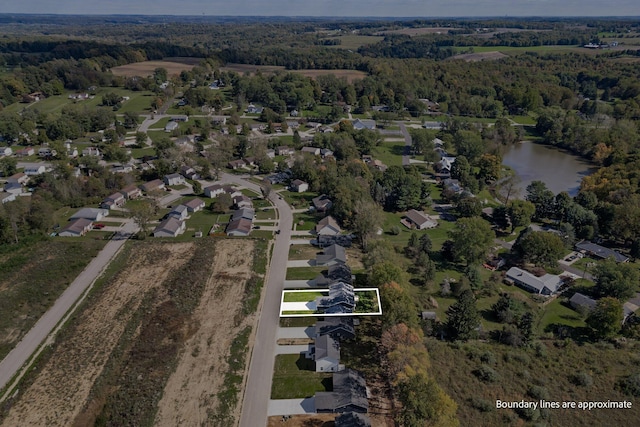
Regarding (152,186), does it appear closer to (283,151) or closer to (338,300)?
(283,151)

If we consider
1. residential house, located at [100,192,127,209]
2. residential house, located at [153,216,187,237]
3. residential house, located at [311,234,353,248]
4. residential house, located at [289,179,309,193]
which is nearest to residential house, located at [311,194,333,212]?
residential house, located at [289,179,309,193]

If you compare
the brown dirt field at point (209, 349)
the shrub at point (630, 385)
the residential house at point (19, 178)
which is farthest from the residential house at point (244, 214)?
the shrub at point (630, 385)

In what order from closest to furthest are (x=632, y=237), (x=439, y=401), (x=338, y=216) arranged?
(x=439, y=401)
(x=632, y=237)
(x=338, y=216)

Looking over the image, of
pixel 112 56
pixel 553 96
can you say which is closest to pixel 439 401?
pixel 553 96

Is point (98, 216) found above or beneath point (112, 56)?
beneath

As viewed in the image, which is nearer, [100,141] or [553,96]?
[100,141]

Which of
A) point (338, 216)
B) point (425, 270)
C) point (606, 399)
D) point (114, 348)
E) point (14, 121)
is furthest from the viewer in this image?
point (14, 121)

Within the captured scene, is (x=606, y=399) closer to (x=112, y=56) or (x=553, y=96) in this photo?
(x=553, y=96)

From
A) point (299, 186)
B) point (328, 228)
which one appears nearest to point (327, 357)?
point (328, 228)
